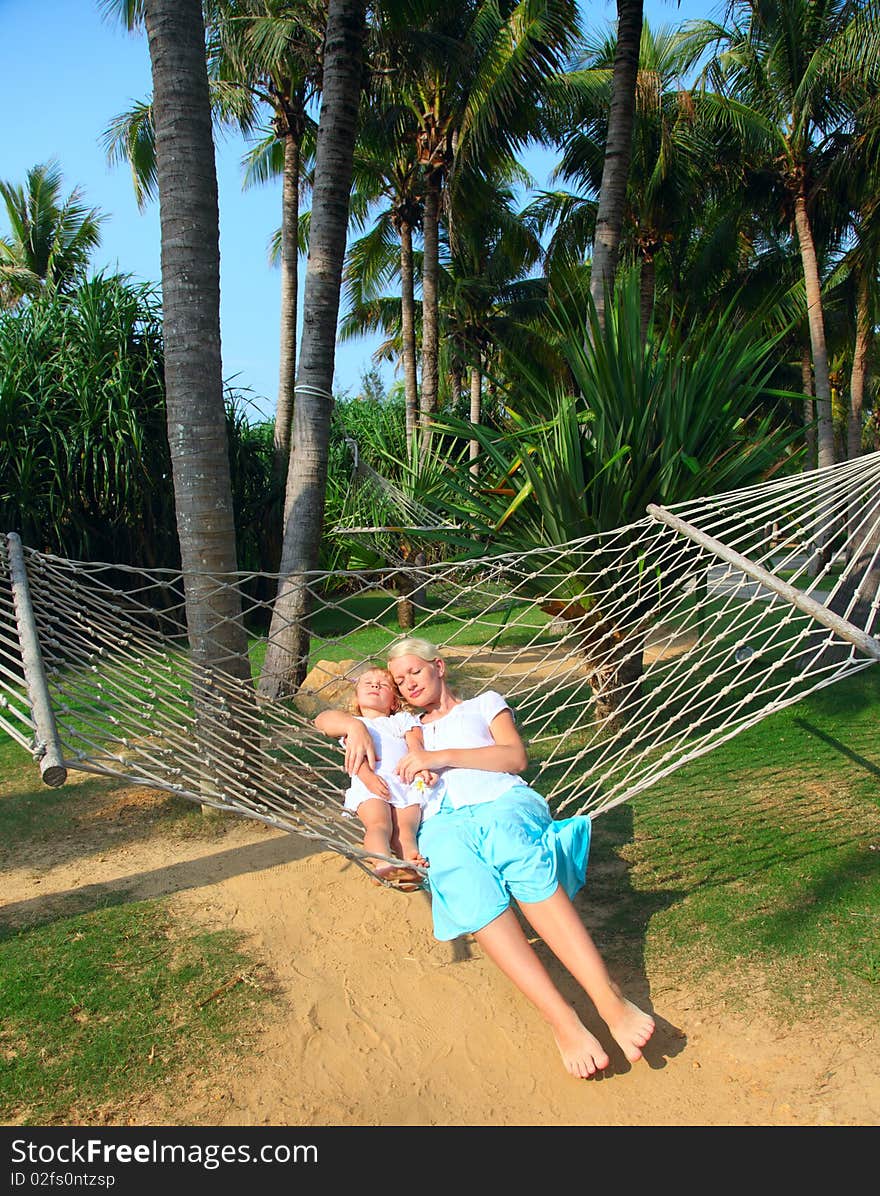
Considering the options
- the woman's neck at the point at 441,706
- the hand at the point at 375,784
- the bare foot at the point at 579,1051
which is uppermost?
the woman's neck at the point at 441,706

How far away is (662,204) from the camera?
12.9m

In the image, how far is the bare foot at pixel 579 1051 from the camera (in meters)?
1.94

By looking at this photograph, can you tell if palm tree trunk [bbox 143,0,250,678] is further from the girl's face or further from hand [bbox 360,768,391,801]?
hand [bbox 360,768,391,801]

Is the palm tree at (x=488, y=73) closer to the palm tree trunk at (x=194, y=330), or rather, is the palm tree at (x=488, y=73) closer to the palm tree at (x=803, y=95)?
the palm tree at (x=803, y=95)

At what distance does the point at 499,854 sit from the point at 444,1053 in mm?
466

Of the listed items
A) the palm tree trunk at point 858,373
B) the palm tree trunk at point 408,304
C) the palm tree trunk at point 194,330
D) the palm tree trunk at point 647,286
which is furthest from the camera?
the palm tree trunk at point 858,373

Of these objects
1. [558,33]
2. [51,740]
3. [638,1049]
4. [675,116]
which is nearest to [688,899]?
[638,1049]

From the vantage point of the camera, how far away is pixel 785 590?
2504 millimetres

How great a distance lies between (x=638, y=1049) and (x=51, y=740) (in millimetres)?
1361

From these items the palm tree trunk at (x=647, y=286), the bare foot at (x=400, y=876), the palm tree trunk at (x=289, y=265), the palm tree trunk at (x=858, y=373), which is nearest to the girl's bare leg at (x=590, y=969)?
the bare foot at (x=400, y=876)

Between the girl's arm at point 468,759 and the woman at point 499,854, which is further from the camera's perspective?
the girl's arm at point 468,759

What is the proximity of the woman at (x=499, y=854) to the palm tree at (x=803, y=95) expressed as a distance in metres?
7.24

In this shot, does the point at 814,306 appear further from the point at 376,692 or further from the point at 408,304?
the point at 376,692

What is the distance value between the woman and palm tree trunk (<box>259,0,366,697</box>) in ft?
5.62
